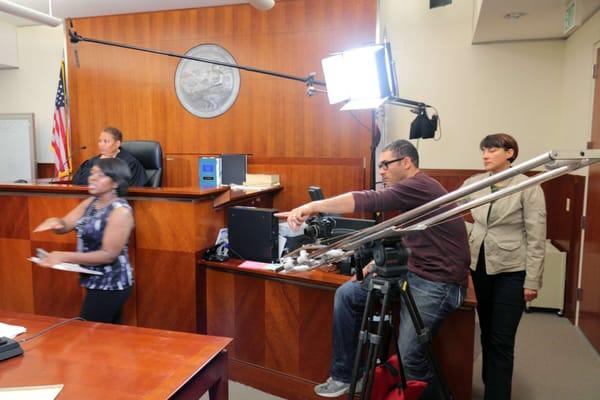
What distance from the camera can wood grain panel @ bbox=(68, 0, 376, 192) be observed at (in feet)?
14.5

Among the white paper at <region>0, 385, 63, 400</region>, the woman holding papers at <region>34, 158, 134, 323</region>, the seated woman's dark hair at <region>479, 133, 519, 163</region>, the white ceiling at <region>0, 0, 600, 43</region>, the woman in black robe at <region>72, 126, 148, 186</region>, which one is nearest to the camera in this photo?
the white paper at <region>0, 385, 63, 400</region>

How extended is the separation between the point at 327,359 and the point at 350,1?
3.46m

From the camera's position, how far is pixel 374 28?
14.0ft

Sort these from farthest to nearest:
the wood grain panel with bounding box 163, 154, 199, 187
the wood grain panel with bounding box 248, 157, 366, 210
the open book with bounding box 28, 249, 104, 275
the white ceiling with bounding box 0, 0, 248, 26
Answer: the wood grain panel with bounding box 163, 154, 199, 187
the white ceiling with bounding box 0, 0, 248, 26
the wood grain panel with bounding box 248, 157, 366, 210
the open book with bounding box 28, 249, 104, 275

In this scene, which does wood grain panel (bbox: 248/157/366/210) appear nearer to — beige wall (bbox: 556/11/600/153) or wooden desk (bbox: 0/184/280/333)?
wooden desk (bbox: 0/184/280/333)

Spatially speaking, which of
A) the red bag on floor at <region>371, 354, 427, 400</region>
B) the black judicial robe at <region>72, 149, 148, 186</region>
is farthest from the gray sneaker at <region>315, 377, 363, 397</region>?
the black judicial robe at <region>72, 149, 148, 186</region>

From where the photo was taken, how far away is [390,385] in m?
1.81

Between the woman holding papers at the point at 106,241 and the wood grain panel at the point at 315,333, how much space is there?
94 centimetres

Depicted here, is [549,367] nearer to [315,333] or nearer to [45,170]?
[315,333]

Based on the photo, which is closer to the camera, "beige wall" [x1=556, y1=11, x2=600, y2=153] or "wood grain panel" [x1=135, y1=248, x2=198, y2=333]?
"wood grain panel" [x1=135, y1=248, x2=198, y2=333]

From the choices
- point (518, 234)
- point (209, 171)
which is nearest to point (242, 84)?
point (209, 171)

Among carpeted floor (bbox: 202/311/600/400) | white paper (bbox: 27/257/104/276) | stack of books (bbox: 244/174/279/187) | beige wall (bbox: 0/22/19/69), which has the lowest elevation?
carpeted floor (bbox: 202/311/600/400)

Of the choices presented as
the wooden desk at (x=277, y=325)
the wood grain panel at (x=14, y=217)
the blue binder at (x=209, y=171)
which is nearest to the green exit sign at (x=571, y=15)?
the wooden desk at (x=277, y=325)

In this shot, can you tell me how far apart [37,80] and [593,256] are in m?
6.58
